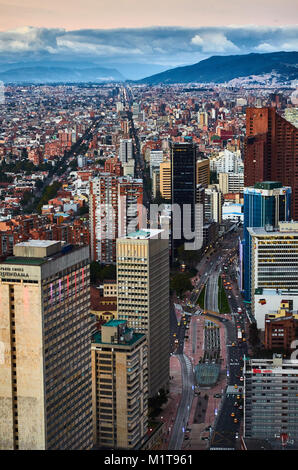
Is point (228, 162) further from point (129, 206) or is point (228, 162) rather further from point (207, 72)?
point (207, 72)

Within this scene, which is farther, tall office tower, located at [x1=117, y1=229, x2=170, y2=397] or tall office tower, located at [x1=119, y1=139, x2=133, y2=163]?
tall office tower, located at [x1=119, y1=139, x2=133, y2=163]

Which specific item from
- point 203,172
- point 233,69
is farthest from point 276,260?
point 233,69

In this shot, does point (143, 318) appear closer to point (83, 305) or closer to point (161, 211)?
point (83, 305)

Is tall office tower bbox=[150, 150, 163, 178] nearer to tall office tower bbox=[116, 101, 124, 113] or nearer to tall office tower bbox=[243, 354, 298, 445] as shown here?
tall office tower bbox=[116, 101, 124, 113]

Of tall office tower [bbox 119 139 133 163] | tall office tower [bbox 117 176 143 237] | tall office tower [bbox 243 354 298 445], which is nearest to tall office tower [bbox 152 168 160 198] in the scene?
tall office tower [bbox 119 139 133 163]
